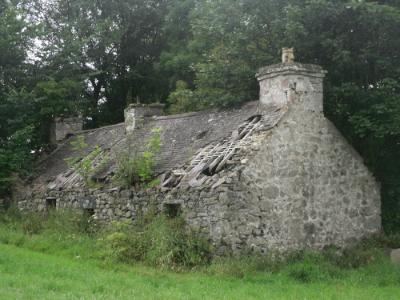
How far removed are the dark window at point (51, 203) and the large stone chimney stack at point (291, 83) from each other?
9131mm

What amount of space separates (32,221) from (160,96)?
1675 centimetres

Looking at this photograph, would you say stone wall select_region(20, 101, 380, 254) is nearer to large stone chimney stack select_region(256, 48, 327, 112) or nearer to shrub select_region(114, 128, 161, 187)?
large stone chimney stack select_region(256, 48, 327, 112)

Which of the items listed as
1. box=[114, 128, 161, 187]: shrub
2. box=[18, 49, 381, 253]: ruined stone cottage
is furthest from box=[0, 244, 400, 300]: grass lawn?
box=[114, 128, 161, 187]: shrub

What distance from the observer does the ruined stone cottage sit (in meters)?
15.0

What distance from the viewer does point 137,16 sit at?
1420 inches

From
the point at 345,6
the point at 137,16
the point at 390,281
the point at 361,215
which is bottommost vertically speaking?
the point at 390,281

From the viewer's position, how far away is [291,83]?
1639cm

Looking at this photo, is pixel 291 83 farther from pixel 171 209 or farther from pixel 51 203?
pixel 51 203

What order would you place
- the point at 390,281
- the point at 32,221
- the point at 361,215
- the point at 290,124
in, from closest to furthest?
1. the point at 390,281
2. the point at 290,124
3. the point at 361,215
4. the point at 32,221

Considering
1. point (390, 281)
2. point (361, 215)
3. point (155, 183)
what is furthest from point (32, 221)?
point (390, 281)

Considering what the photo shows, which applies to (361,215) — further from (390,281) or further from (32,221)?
(32,221)

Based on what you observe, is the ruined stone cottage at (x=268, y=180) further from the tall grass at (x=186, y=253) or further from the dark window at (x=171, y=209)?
the tall grass at (x=186, y=253)

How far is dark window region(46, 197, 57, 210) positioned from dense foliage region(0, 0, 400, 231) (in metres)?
2.28

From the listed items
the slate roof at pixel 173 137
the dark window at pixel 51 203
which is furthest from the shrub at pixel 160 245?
the dark window at pixel 51 203
